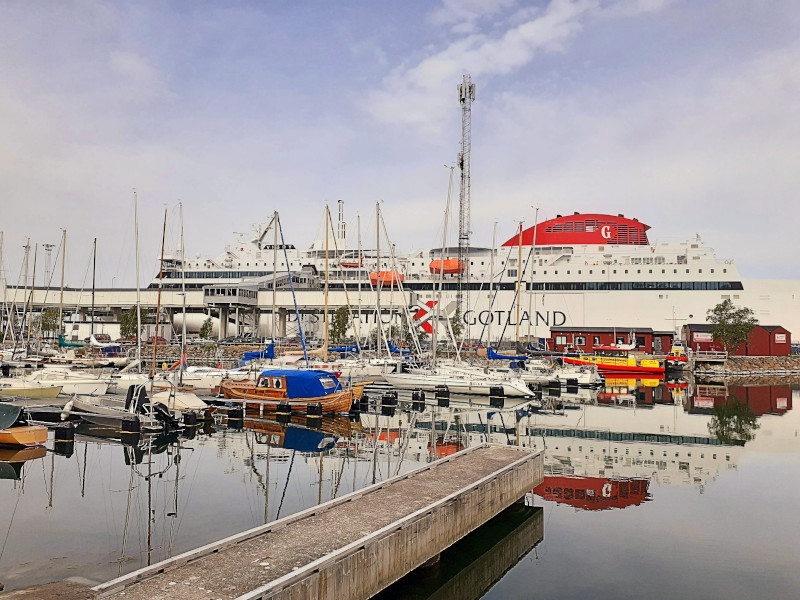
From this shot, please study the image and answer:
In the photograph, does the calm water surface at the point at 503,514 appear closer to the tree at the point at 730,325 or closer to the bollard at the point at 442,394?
the bollard at the point at 442,394

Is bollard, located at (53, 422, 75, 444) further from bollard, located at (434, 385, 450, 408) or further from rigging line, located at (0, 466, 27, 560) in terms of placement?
bollard, located at (434, 385, 450, 408)

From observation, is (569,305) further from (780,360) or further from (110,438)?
(110,438)

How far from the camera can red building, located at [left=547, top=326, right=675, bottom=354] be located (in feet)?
226

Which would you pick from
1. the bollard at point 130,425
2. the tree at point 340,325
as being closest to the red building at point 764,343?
the tree at point 340,325

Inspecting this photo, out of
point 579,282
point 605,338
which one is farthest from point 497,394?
point 579,282

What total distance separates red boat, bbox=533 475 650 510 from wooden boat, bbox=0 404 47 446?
16201mm

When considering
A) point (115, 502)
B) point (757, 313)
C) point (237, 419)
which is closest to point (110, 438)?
point (237, 419)

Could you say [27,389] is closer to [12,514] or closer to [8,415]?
[8,415]

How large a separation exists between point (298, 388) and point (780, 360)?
179ft

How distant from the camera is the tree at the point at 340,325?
70.4m

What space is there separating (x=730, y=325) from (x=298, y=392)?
163 feet

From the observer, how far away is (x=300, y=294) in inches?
3147

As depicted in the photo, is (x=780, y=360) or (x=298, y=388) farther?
Answer: (x=780, y=360)

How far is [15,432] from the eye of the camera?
21.0 metres
